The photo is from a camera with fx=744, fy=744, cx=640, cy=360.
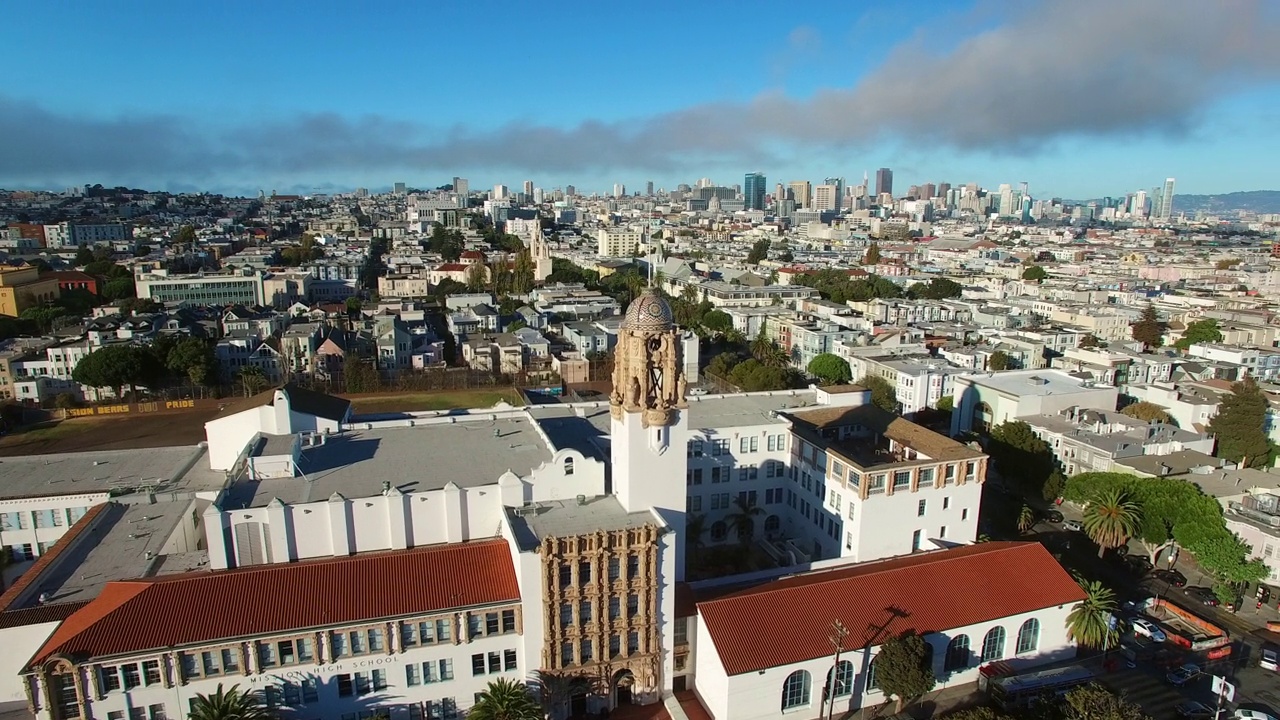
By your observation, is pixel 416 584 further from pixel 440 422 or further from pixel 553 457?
pixel 440 422

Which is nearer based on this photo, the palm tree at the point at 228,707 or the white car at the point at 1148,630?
the palm tree at the point at 228,707

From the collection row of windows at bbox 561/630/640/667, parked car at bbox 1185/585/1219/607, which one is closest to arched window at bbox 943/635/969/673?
row of windows at bbox 561/630/640/667

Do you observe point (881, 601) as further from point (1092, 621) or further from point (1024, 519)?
point (1024, 519)

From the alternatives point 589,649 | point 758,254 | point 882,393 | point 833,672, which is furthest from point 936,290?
point 589,649

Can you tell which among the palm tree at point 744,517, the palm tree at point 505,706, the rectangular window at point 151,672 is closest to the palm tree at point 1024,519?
the palm tree at point 744,517

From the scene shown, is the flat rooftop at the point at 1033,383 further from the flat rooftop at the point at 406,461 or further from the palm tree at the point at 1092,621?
the flat rooftop at the point at 406,461
